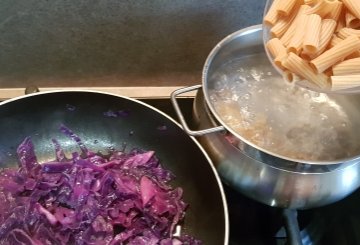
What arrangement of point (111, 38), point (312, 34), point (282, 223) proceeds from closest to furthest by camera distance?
point (312, 34) → point (282, 223) → point (111, 38)

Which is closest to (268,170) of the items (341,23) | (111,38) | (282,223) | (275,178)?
(275,178)

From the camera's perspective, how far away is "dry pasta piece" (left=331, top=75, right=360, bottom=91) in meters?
0.62

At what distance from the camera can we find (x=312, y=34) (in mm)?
615

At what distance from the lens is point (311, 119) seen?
781 millimetres

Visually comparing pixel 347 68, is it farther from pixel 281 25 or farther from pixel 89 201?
pixel 89 201

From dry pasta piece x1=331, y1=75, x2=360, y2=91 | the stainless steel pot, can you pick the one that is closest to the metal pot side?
the stainless steel pot

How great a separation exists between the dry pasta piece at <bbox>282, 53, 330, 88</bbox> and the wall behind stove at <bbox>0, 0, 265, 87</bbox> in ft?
0.81

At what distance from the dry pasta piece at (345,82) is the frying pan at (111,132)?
22 centimetres

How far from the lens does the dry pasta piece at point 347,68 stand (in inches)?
24.9

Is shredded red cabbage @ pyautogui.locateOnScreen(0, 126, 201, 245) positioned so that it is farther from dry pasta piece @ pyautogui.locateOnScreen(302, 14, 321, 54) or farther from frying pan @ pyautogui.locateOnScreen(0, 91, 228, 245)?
dry pasta piece @ pyautogui.locateOnScreen(302, 14, 321, 54)

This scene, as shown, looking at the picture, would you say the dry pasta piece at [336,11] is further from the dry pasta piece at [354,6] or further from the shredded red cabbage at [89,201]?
the shredded red cabbage at [89,201]

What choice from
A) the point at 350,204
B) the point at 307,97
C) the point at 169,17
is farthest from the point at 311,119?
the point at 169,17

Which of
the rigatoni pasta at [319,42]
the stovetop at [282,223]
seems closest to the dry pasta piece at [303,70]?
the rigatoni pasta at [319,42]

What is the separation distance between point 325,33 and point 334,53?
0.10ft
